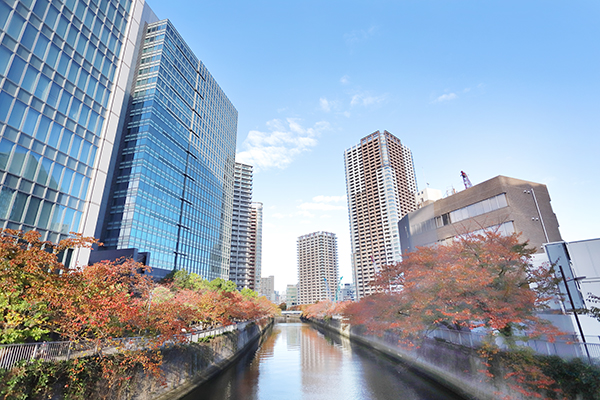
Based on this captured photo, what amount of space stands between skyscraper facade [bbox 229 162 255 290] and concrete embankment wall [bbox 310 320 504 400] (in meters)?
119

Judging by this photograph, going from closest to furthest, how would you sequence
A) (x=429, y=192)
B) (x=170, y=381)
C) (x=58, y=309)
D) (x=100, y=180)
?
(x=58, y=309), (x=170, y=381), (x=100, y=180), (x=429, y=192)

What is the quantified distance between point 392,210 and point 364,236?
23.9 meters

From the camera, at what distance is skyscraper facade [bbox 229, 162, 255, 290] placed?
151000 millimetres

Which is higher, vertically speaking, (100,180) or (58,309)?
(100,180)

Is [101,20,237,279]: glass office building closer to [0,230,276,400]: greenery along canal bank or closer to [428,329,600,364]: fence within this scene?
[0,230,276,400]: greenery along canal bank

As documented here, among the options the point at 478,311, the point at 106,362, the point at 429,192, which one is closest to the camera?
the point at 106,362

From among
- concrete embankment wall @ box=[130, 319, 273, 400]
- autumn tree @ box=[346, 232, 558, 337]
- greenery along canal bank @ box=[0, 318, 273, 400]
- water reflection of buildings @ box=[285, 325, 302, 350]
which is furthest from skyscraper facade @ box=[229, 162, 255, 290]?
autumn tree @ box=[346, 232, 558, 337]

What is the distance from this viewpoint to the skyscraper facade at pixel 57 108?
30.2 m

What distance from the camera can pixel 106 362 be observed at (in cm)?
1602

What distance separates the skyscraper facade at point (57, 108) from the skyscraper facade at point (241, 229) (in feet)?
363

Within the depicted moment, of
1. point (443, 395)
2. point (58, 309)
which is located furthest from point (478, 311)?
point (58, 309)

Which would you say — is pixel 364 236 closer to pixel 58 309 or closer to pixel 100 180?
pixel 100 180

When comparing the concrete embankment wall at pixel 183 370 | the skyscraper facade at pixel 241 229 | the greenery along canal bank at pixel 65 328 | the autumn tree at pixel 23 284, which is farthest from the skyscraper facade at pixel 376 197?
the autumn tree at pixel 23 284

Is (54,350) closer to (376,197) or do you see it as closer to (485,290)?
(485,290)
